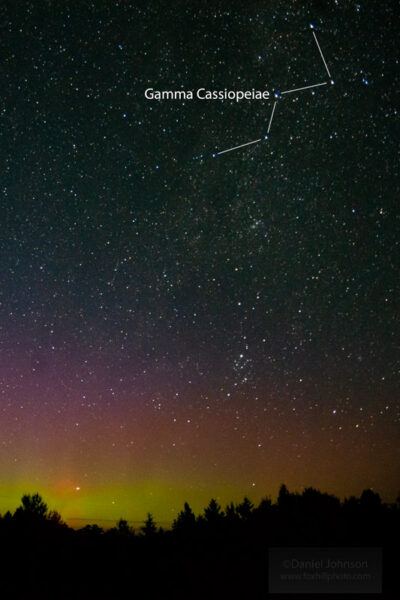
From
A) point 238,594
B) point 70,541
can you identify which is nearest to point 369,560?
point 238,594

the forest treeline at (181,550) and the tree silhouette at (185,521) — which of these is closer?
the forest treeline at (181,550)

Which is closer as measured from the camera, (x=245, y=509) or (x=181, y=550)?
(x=181, y=550)

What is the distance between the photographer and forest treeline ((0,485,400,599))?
7898 millimetres

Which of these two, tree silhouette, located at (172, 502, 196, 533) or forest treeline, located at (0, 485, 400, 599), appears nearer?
forest treeline, located at (0, 485, 400, 599)

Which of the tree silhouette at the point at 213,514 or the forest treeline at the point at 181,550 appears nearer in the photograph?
the forest treeline at the point at 181,550

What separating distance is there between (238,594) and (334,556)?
189 centimetres

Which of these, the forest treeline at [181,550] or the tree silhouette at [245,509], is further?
the tree silhouette at [245,509]

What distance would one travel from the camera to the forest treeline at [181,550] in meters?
7.90

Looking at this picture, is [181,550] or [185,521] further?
[185,521]

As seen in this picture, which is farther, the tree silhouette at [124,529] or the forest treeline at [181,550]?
the tree silhouette at [124,529]

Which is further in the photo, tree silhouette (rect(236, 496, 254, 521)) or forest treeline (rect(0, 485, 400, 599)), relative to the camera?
tree silhouette (rect(236, 496, 254, 521))

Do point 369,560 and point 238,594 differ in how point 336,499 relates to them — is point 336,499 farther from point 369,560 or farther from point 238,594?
point 238,594

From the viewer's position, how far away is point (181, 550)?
9930mm

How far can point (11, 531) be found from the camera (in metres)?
10.3
